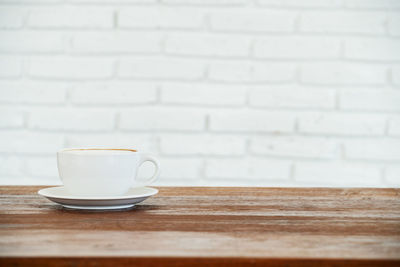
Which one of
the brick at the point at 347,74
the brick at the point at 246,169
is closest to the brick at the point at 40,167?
the brick at the point at 246,169

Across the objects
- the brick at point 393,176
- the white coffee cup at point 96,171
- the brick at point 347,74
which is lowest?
the brick at point 393,176

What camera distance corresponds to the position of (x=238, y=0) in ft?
4.93

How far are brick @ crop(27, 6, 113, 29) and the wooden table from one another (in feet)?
2.64

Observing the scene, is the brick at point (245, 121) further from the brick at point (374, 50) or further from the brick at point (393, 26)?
the brick at point (393, 26)

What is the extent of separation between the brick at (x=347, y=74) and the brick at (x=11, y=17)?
88cm

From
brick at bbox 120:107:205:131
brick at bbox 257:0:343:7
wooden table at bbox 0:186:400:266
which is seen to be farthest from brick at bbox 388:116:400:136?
wooden table at bbox 0:186:400:266

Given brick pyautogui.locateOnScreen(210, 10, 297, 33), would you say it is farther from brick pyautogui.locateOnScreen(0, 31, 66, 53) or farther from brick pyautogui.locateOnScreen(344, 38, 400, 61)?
brick pyautogui.locateOnScreen(0, 31, 66, 53)

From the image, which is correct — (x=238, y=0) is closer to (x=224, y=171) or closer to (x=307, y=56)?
(x=307, y=56)

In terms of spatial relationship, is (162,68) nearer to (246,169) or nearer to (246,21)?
(246,21)

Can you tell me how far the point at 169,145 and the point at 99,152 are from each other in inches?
30.2

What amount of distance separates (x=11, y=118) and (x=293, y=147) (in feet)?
2.83

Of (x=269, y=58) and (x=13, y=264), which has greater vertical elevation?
(x=269, y=58)

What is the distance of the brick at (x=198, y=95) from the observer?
1.48 m

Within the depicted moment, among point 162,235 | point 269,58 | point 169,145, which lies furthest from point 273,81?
point 162,235
